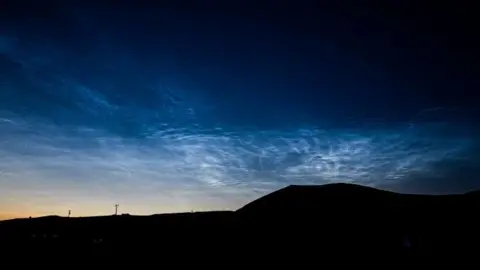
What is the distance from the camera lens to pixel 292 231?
50.1 ft

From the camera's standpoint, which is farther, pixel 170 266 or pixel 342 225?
pixel 170 266

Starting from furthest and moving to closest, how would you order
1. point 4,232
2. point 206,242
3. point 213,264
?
1. point 4,232
2. point 206,242
3. point 213,264

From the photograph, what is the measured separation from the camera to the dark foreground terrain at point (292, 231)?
14414 mm

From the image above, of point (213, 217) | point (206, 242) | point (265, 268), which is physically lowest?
point (265, 268)

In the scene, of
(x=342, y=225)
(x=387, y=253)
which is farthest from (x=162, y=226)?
(x=387, y=253)

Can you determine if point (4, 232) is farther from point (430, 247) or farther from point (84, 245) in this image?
point (430, 247)

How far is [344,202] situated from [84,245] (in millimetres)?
13252

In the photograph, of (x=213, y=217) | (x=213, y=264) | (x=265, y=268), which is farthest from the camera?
(x=213, y=217)

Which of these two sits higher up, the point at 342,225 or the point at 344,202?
the point at 344,202

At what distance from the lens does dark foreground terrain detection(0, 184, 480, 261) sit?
14.4 metres

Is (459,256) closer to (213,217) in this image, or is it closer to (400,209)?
(400,209)

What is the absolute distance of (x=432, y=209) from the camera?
15562 millimetres

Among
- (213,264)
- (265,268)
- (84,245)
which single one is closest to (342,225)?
(265,268)

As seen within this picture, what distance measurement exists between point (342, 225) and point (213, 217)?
21.0 ft
